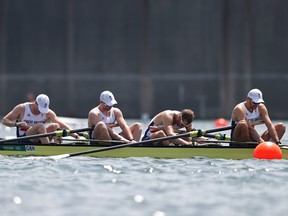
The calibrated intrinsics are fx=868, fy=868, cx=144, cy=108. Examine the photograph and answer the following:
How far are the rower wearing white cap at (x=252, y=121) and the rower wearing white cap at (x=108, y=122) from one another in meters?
1.95

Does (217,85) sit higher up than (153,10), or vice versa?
(153,10)

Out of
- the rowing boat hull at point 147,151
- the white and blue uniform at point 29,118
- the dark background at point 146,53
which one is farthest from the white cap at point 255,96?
the dark background at point 146,53

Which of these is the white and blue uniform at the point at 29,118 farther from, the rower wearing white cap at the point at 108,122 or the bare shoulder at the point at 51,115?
the rower wearing white cap at the point at 108,122

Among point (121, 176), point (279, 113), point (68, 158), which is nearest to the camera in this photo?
point (121, 176)

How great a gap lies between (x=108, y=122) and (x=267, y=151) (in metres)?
3.21

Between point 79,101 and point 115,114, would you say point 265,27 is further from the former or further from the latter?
point 115,114

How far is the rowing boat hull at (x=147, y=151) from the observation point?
15.5 m

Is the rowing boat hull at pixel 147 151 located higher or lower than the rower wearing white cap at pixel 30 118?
lower

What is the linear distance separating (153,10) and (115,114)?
20.5 m

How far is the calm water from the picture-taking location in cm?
988

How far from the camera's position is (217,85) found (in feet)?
120

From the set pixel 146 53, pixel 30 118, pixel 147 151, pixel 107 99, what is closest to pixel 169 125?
pixel 147 151

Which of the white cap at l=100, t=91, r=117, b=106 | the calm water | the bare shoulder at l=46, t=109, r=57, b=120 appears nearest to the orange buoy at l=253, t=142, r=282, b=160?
the calm water

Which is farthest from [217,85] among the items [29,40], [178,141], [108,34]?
[178,141]
